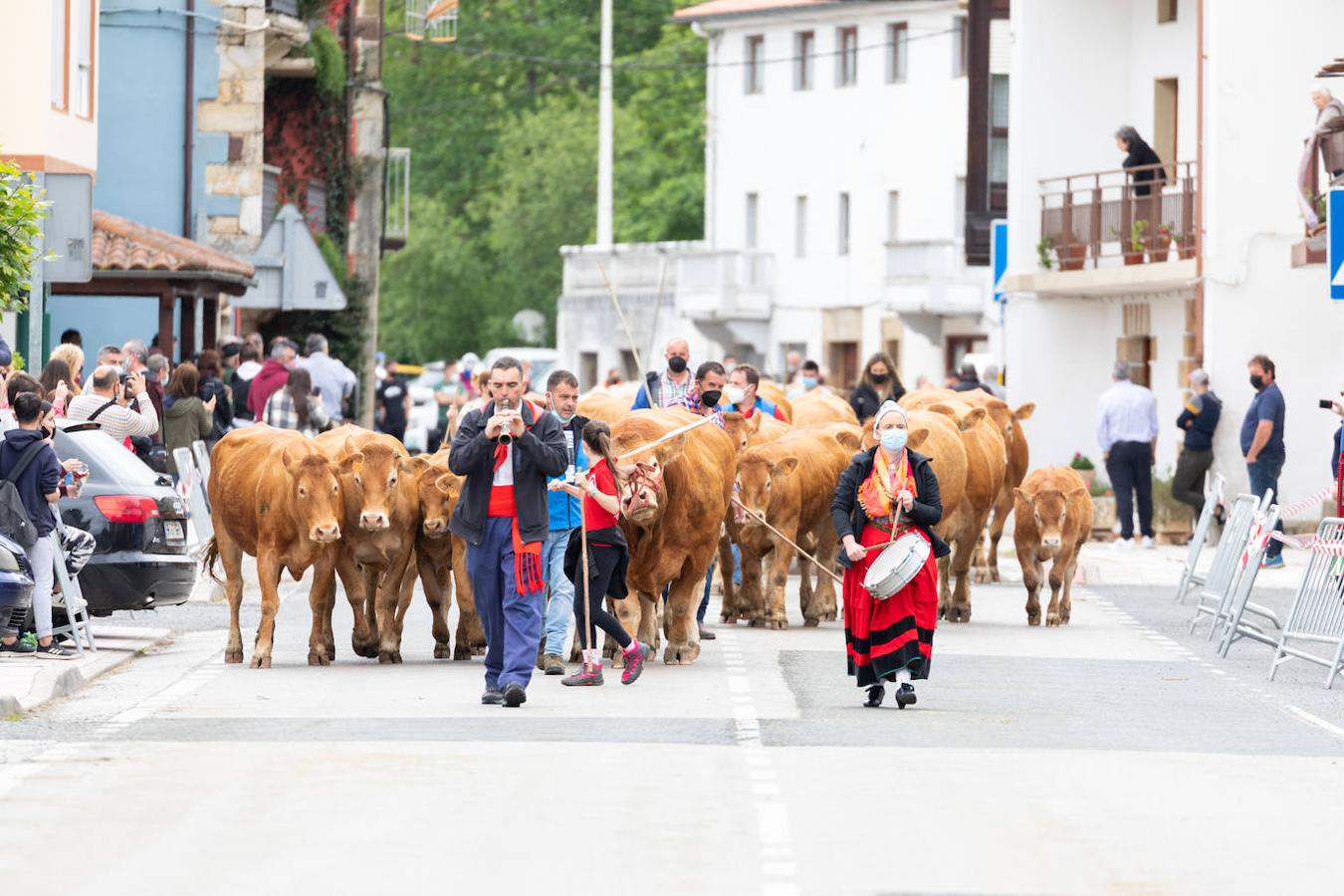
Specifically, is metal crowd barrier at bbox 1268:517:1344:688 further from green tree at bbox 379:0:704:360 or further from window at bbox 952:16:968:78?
green tree at bbox 379:0:704:360

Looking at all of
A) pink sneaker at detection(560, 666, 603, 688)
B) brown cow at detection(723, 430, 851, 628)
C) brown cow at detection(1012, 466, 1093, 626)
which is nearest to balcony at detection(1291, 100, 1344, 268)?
brown cow at detection(1012, 466, 1093, 626)

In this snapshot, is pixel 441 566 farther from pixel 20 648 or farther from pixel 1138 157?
pixel 1138 157

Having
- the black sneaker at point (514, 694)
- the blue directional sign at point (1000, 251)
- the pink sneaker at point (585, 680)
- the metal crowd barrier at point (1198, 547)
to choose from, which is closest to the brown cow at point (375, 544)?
the pink sneaker at point (585, 680)

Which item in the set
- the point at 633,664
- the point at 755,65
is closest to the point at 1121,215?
the point at 633,664

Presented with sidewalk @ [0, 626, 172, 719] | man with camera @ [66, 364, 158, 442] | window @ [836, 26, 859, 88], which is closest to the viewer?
sidewalk @ [0, 626, 172, 719]

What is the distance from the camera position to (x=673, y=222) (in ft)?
285

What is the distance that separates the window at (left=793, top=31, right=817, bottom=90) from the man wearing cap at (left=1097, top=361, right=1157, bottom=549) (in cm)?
4124

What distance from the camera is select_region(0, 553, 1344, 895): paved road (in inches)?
405

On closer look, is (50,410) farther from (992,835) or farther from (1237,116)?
(1237,116)

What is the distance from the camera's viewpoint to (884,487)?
640 inches

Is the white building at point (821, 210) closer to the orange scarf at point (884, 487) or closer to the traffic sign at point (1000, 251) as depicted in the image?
the traffic sign at point (1000, 251)

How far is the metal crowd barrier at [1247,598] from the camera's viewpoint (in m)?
20.6

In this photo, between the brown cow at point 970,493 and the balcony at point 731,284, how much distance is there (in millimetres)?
50963

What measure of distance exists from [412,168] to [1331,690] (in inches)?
2980
